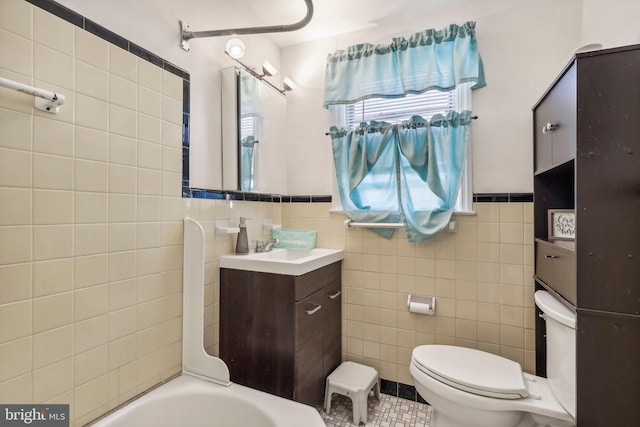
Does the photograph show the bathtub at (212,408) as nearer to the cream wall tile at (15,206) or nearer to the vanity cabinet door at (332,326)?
the vanity cabinet door at (332,326)

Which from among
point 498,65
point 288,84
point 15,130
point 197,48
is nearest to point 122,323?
point 15,130

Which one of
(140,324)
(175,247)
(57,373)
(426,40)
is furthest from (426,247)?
(57,373)

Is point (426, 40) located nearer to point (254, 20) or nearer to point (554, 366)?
point (254, 20)

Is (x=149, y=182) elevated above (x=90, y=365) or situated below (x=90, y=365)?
above

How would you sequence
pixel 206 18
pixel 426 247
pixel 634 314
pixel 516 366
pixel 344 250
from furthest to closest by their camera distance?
pixel 344 250, pixel 426 247, pixel 206 18, pixel 516 366, pixel 634 314

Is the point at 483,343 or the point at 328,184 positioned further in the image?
the point at 328,184

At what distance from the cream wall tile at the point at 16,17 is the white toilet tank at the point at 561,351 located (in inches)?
84.8

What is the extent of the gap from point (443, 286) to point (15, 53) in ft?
7.19

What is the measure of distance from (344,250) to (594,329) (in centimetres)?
134

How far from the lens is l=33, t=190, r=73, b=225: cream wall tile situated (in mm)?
1002

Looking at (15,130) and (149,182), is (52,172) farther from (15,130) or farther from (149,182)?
(149,182)

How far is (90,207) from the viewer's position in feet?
3.75

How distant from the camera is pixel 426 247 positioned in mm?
1917

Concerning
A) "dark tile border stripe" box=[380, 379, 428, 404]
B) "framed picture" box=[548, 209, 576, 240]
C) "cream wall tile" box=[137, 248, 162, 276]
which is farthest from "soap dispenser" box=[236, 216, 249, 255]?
"framed picture" box=[548, 209, 576, 240]
